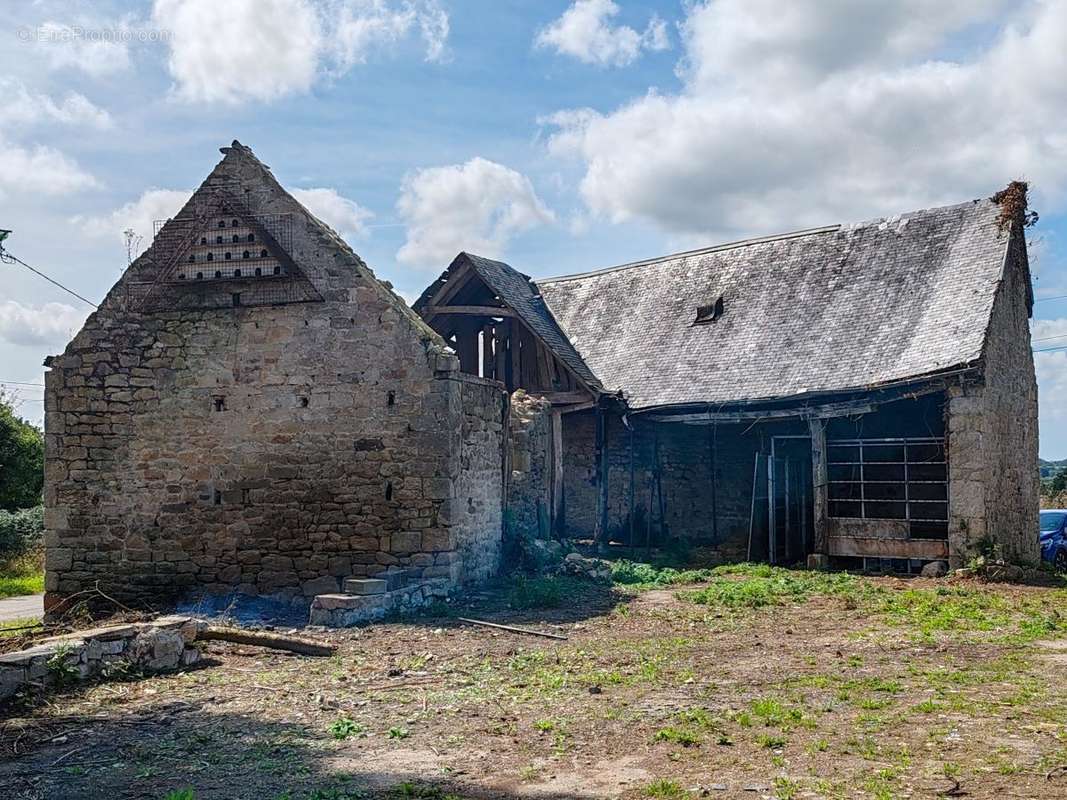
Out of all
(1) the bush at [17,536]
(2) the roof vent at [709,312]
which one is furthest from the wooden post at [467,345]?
(1) the bush at [17,536]

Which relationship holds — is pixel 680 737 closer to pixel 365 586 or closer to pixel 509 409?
pixel 365 586

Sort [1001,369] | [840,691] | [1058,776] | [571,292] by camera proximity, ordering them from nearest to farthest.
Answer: [1058,776]
[840,691]
[1001,369]
[571,292]

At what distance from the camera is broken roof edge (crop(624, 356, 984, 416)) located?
15056mm

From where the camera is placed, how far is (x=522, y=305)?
20.8 metres

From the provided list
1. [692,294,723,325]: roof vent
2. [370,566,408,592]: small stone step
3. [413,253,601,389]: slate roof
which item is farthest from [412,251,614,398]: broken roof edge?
[370,566,408,592]: small stone step

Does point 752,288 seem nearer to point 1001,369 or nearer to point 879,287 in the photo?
point 879,287

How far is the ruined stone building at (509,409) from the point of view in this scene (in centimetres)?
1236

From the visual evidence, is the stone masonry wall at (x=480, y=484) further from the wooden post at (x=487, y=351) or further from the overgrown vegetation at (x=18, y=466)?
the overgrown vegetation at (x=18, y=466)

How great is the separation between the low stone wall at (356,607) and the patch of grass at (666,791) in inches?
242

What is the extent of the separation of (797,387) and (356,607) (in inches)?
372

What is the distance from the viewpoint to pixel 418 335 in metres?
12.3

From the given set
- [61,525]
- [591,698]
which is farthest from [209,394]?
[591,698]

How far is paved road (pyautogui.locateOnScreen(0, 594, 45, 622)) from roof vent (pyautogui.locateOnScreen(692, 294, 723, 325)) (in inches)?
522

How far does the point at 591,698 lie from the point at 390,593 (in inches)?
177
